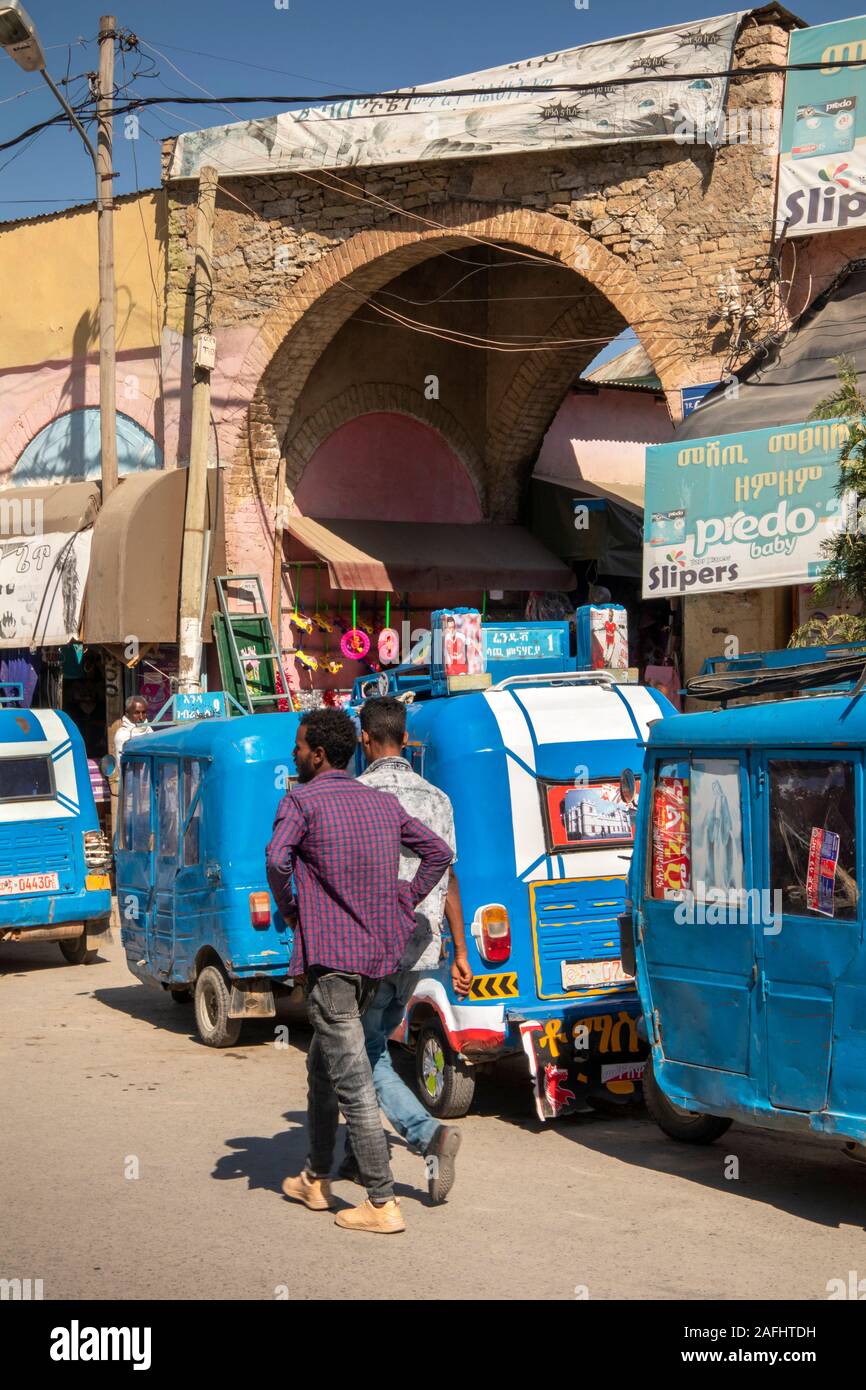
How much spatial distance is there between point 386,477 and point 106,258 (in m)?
4.93

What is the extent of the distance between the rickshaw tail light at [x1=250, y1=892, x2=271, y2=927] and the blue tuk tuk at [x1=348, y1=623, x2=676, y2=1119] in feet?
5.31

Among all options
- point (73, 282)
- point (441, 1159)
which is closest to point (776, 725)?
point (441, 1159)

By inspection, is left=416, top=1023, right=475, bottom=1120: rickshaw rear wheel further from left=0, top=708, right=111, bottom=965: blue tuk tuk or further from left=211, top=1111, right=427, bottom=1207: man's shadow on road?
left=0, top=708, right=111, bottom=965: blue tuk tuk

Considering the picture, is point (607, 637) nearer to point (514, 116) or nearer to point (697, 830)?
point (697, 830)

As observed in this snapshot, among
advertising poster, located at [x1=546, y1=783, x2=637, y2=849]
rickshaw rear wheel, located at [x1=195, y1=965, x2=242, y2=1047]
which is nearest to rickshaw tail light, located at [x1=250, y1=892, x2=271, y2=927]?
rickshaw rear wheel, located at [x1=195, y1=965, x2=242, y2=1047]

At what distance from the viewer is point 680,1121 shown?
23.7 feet

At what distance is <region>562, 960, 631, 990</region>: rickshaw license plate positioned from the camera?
7.72 meters

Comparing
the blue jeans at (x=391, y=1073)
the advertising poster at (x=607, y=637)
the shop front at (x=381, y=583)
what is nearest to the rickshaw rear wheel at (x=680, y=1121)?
the blue jeans at (x=391, y=1073)

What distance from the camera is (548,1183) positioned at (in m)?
6.59

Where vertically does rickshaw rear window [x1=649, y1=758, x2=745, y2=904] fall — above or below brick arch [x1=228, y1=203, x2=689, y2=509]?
below

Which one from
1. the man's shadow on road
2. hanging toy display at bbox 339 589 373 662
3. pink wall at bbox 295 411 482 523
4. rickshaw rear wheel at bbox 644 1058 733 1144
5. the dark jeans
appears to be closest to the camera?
the dark jeans

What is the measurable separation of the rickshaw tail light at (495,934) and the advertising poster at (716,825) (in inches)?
52.0

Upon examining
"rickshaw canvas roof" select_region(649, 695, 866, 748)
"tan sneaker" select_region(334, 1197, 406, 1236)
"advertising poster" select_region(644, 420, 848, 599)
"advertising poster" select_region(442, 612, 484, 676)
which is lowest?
"tan sneaker" select_region(334, 1197, 406, 1236)

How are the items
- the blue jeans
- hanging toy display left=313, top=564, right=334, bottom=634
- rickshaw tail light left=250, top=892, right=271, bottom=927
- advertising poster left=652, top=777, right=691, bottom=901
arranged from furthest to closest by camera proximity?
hanging toy display left=313, top=564, right=334, bottom=634
rickshaw tail light left=250, top=892, right=271, bottom=927
advertising poster left=652, top=777, right=691, bottom=901
the blue jeans
